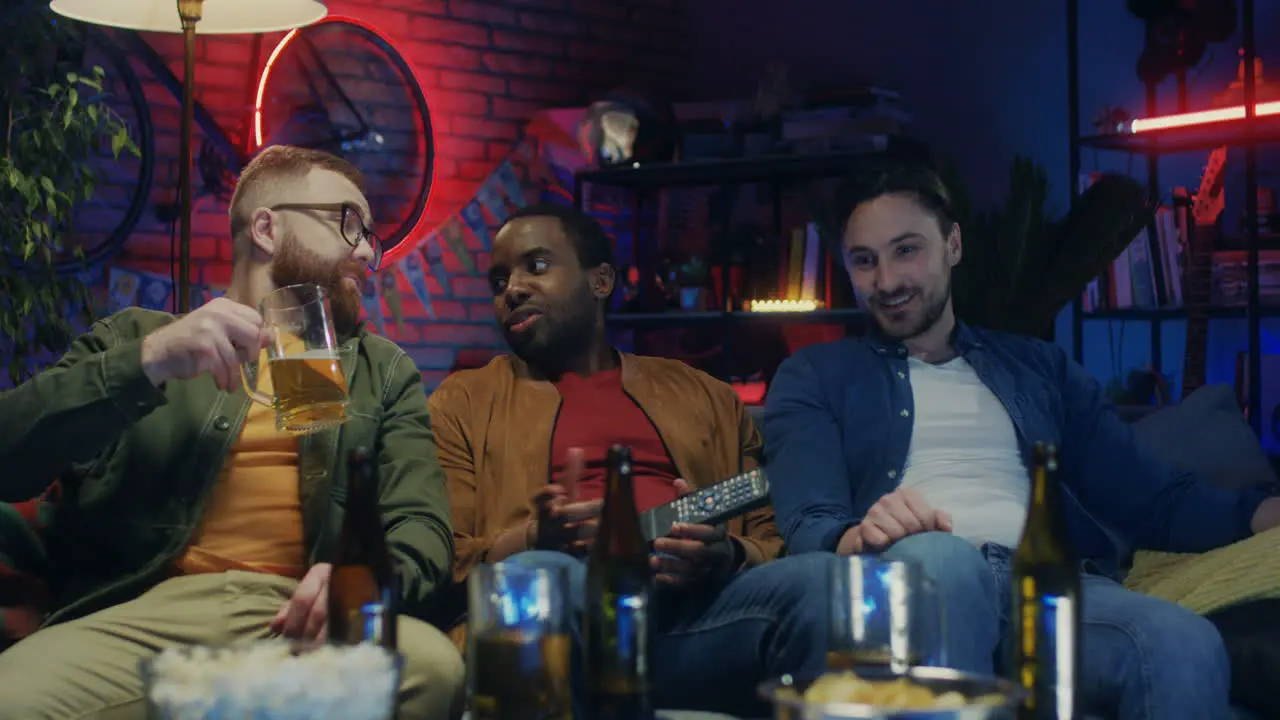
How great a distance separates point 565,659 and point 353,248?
1260mm

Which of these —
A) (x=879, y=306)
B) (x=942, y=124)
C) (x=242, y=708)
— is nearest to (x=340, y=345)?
(x=879, y=306)

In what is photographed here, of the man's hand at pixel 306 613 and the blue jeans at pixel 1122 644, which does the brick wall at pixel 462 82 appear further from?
the blue jeans at pixel 1122 644

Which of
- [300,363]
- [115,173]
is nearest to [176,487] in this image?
[300,363]

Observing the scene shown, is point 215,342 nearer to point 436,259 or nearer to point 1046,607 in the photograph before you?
point 1046,607

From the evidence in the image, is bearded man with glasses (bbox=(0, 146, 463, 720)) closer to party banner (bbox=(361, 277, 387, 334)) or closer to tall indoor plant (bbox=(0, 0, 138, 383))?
tall indoor plant (bbox=(0, 0, 138, 383))

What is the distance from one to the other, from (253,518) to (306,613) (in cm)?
40

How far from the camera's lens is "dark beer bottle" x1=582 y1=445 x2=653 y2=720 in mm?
1438

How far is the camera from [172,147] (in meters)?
4.26

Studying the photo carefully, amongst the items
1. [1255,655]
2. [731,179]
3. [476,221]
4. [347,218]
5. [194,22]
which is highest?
[194,22]

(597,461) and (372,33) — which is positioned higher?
(372,33)

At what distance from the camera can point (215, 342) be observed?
183 cm

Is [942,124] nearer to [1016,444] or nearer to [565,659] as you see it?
[1016,444]

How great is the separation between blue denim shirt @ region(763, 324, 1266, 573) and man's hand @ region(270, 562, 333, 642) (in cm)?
83

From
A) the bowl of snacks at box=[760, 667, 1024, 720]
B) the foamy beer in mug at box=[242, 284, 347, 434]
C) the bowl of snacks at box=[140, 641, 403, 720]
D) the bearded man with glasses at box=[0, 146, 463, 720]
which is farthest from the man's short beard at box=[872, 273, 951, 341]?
the bowl of snacks at box=[140, 641, 403, 720]
